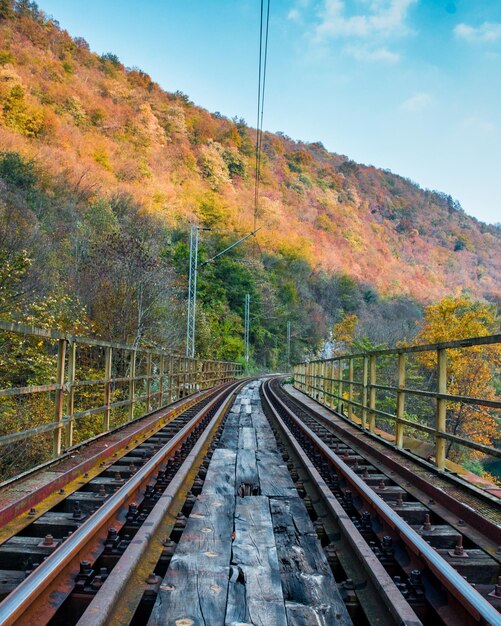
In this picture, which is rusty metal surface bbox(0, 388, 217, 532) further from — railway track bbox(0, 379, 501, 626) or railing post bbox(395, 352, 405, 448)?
railing post bbox(395, 352, 405, 448)

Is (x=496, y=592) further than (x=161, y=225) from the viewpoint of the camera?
No

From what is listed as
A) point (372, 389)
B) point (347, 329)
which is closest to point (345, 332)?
point (347, 329)

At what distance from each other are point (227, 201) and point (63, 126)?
98.1 feet

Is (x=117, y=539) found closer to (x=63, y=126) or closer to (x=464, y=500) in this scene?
(x=464, y=500)

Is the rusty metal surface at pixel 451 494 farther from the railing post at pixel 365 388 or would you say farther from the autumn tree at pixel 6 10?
the autumn tree at pixel 6 10

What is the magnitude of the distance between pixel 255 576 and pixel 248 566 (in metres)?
0.16

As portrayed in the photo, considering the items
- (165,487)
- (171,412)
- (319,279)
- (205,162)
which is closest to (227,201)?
(205,162)

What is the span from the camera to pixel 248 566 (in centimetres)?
310

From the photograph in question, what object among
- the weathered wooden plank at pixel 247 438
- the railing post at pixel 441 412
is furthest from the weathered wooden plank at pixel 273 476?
the railing post at pixel 441 412

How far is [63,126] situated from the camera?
2373 inches

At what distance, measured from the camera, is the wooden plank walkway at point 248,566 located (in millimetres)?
2498

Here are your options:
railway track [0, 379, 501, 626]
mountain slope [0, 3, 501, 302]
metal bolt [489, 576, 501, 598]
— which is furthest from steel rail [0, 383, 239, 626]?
mountain slope [0, 3, 501, 302]

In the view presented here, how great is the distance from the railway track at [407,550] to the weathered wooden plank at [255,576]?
0.45 metres

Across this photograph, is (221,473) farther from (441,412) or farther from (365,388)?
(365,388)
